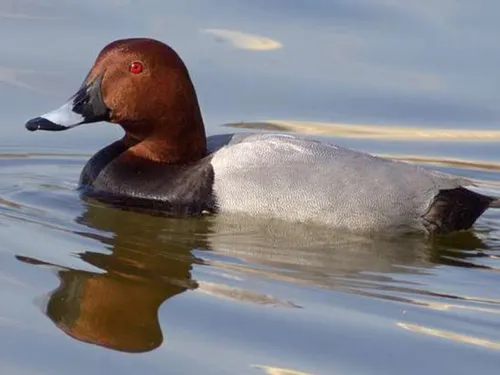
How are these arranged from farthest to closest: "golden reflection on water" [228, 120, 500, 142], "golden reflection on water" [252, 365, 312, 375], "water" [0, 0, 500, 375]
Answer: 1. "golden reflection on water" [228, 120, 500, 142]
2. "water" [0, 0, 500, 375]
3. "golden reflection on water" [252, 365, 312, 375]

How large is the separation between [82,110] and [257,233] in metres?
1.02

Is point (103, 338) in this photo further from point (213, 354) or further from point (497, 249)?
point (497, 249)

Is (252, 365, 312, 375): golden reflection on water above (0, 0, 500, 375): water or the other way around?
the other way around

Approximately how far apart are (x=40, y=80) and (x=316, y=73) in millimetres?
1705

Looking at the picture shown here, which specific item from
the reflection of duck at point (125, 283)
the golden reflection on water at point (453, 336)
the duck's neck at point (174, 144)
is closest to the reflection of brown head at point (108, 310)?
the reflection of duck at point (125, 283)

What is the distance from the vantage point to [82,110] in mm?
6641

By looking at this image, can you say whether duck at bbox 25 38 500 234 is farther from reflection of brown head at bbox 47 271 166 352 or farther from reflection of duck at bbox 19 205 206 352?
reflection of brown head at bbox 47 271 166 352

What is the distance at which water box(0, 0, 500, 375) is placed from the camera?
16.0ft

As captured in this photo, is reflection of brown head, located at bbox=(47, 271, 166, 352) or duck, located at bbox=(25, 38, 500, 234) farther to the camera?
duck, located at bbox=(25, 38, 500, 234)

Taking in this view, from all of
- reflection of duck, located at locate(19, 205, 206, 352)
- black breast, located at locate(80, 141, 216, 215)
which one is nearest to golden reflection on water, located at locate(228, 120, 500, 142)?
black breast, located at locate(80, 141, 216, 215)

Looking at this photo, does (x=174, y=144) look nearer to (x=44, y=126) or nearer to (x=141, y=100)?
(x=141, y=100)

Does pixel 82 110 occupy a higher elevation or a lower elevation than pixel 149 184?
higher

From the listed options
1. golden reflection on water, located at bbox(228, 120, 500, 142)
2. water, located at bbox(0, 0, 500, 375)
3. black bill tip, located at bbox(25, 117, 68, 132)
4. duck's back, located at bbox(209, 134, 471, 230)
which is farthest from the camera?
golden reflection on water, located at bbox(228, 120, 500, 142)

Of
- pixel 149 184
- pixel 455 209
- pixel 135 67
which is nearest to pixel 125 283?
pixel 149 184
